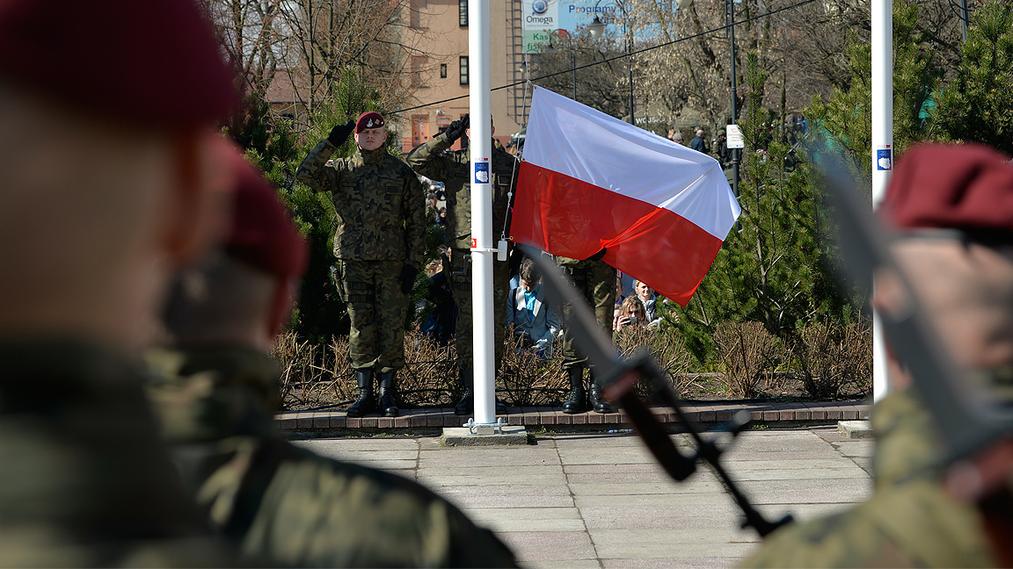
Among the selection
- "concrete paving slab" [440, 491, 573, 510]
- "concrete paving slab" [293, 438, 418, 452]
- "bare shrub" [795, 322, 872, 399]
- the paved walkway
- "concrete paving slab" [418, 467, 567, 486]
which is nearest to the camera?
the paved walkway

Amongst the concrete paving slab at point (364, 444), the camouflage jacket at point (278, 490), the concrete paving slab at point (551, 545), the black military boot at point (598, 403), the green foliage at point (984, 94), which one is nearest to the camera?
the camouflage jacket at point (278, 490)

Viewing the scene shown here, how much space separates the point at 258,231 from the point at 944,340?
941 mm

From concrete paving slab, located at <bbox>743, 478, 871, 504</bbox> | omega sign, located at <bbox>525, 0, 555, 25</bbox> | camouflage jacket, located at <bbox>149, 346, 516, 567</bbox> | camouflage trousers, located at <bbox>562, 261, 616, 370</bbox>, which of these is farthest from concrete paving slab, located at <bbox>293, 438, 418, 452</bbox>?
omega sign, located at <bbox>525, 0, 555, 25</bbox>

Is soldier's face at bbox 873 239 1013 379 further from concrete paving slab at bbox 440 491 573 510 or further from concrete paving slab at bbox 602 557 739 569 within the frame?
concrete paving slab at bbox 440 491 573 510

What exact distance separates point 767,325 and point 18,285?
10826mm

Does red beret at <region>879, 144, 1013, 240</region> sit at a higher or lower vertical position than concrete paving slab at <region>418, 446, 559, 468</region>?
higher

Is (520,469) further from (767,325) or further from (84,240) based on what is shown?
(84,240)

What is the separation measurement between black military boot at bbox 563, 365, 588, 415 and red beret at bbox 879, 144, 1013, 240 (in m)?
8.17

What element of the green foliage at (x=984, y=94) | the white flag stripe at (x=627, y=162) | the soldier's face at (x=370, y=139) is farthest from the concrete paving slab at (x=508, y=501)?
the green foliage at (x=984, y=94)

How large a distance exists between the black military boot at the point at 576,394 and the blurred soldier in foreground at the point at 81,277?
893 centimetres

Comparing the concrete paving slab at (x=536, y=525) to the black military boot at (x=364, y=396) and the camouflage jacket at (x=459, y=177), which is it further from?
the camouflage jacket at (x=459, y=177)

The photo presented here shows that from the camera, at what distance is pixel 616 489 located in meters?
7.54

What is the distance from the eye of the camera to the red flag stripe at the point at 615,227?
9.33 meters

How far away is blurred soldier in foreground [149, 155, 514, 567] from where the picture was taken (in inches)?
60.8
